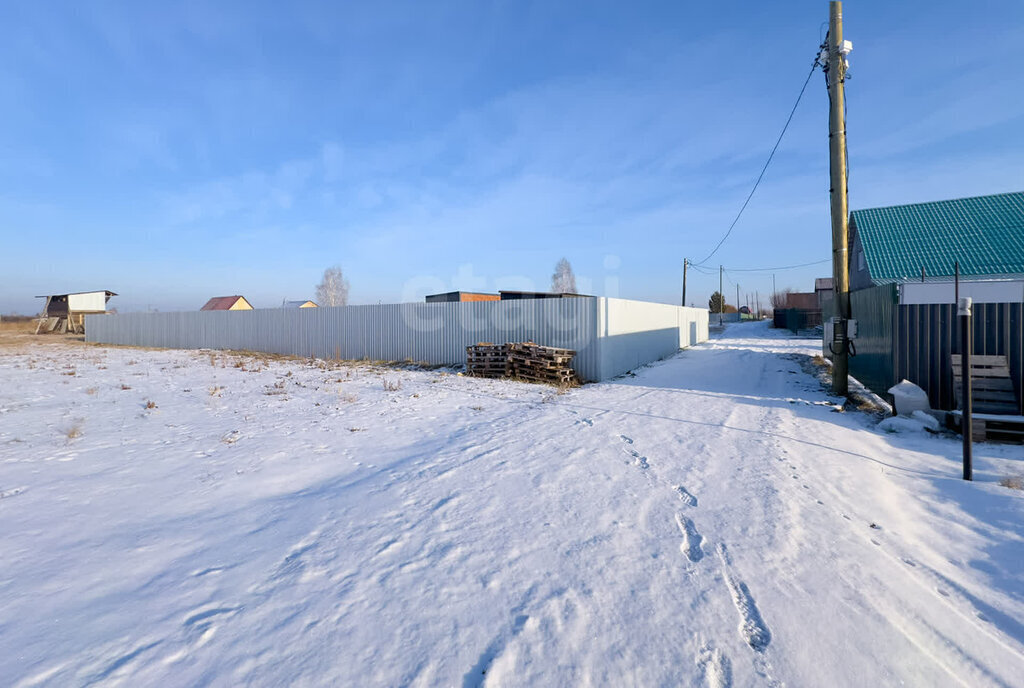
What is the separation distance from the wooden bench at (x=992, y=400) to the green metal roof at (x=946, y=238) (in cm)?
970

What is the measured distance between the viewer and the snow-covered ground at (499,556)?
229cm

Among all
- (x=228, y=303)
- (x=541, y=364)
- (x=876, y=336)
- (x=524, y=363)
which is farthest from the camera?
(x=228, y=303)

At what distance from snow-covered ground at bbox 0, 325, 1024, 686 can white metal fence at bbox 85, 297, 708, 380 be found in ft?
20.2

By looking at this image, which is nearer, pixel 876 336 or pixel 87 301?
pixel 876 336

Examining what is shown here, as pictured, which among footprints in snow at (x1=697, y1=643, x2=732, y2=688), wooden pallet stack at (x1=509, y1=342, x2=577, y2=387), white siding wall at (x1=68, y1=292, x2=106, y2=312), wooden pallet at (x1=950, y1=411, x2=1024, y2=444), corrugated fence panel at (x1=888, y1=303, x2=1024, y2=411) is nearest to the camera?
footprints in snow at (x1=697, y1=643, x2=732, y2=688)

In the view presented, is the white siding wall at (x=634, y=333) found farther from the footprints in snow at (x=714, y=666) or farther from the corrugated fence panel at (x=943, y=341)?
the footprints in snow at (x=714, y=666)

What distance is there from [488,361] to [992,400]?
982 cm


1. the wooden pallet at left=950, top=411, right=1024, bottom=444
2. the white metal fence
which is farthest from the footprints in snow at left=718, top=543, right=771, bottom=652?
A: the white metal fence

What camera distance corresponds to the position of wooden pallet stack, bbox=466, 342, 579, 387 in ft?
39.0

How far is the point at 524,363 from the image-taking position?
12164 millimetres

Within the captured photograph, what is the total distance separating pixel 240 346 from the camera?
70.6ft

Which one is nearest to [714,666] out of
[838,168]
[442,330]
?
[838,168]

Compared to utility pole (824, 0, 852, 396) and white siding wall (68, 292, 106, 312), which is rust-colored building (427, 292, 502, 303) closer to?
utility pole (824, 0, 852, 396)

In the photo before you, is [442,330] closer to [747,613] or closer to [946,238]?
[747,613]
